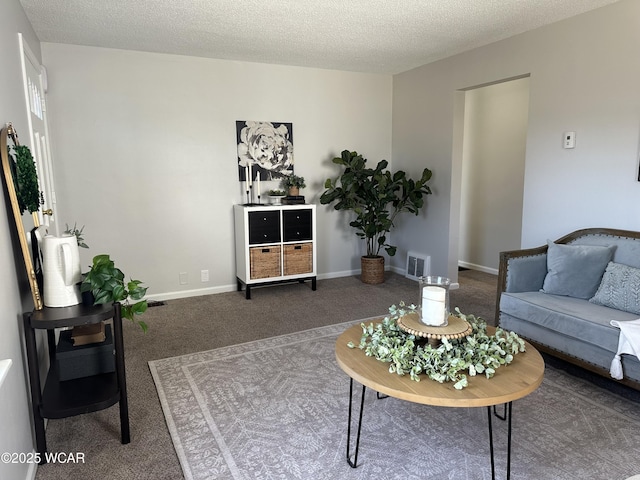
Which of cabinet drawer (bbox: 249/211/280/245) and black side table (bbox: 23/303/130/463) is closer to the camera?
black side table (bbox: 23/303/130/463)

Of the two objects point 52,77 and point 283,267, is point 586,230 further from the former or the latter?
point 52,77

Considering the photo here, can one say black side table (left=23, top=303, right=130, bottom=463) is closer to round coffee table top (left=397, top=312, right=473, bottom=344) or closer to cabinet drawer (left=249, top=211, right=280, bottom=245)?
round coffee table top (left=397, top=312, right=473, bottom=344)

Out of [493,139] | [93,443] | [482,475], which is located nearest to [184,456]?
[93,443]

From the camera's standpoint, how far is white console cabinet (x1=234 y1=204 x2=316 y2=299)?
4395 millimetres

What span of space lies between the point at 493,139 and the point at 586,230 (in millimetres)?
2453

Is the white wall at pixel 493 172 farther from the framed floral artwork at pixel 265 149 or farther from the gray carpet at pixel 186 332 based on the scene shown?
the framed floral artwork at pixel 265 149

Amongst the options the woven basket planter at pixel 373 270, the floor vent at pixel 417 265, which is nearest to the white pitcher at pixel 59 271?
the woven basket planter at pixel 373 270

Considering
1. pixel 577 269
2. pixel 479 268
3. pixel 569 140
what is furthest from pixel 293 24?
pixel 479 268

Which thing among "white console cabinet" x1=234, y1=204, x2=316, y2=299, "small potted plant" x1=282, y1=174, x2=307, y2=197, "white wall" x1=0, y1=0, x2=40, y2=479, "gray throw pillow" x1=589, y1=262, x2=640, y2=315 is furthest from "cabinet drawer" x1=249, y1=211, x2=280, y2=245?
"gray throw pillow" x1=589, y1=262, x2=640, y2=315

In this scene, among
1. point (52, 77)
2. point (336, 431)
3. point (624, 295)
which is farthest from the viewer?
point (52, 77)

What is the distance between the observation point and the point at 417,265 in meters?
5.16

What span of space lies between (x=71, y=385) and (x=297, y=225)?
2.81 metres

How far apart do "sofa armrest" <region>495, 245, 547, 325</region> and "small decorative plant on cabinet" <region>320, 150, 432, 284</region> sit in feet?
5.84

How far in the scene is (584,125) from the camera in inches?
130
